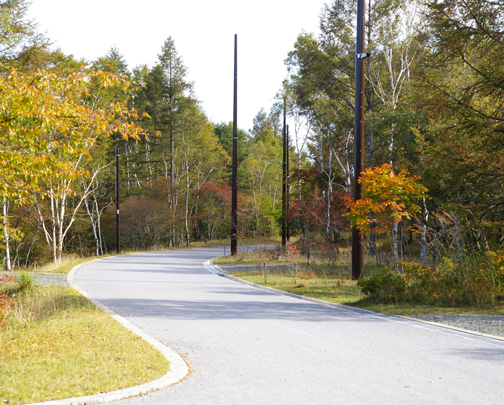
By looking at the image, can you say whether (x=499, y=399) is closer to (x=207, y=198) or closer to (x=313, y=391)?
(x=313, y=391)

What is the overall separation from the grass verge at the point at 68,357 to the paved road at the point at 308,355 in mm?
514

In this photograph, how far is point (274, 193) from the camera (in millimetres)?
60781

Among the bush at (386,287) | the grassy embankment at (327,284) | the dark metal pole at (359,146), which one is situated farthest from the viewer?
the dark metal pole at (359,146)

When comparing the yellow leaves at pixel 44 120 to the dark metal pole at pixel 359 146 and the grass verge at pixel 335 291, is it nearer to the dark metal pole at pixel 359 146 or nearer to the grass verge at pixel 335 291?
the grass verge at pixel 335 291

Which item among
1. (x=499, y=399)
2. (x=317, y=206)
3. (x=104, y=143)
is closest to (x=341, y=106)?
(x=317, y=206)

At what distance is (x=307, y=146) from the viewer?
120 ft

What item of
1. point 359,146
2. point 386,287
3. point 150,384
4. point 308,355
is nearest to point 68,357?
point 150,384

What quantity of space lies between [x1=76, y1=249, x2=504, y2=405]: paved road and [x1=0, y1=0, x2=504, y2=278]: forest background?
12.8 feet

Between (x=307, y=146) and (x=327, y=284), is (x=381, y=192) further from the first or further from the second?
(x=307, y=146)

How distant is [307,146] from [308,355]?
3081 centimetres

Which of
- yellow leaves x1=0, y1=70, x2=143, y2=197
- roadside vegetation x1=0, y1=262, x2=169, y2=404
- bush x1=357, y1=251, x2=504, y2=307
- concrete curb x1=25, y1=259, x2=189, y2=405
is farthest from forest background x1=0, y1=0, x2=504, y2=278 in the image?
concrete curb x1=25, y1=259, x2=189, y2=405

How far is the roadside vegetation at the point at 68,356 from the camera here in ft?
16.5

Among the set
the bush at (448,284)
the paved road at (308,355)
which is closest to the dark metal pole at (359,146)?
the bush at (448,284)

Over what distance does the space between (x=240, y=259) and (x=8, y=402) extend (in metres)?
20.6
